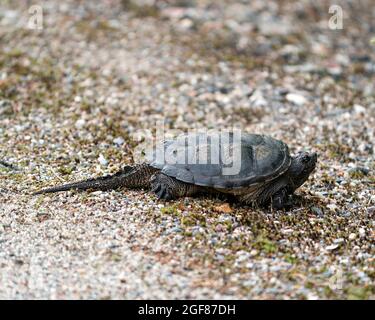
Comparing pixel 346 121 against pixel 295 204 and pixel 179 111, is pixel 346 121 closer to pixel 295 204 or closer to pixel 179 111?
pixel 179 111

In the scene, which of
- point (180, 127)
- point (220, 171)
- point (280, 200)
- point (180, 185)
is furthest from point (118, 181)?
point (180, 127)

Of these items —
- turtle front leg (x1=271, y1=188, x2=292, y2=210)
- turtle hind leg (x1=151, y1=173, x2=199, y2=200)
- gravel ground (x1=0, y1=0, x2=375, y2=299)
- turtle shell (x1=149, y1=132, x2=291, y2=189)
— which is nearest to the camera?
gravel ground (x1=0, y1=0, x2=375, y2=299)

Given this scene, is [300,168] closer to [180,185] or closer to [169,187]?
→ [180,185]

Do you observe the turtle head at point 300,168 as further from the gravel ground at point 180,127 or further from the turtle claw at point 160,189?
the turtle claw at point 160,189

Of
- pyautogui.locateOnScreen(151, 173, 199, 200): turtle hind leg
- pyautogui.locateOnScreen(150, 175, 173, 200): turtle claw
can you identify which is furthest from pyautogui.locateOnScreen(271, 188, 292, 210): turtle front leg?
pyautogui.locateOnScreen(150, 175, 173, 200): turtle claw

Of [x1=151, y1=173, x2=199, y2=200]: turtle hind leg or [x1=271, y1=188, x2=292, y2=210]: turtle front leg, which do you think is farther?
[x1=271, y1=188, x2=292, y2=210]: turtle front leg

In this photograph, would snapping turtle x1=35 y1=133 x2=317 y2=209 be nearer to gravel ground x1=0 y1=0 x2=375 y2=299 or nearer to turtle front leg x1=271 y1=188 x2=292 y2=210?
turtle front leg x1=271 y1=188 x2=292 y2=210

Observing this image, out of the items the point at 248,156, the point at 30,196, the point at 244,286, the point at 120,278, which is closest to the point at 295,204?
the point at 248,156

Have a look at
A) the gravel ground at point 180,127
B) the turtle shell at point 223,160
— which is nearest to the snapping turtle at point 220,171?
the turtle shell at point 223,160
